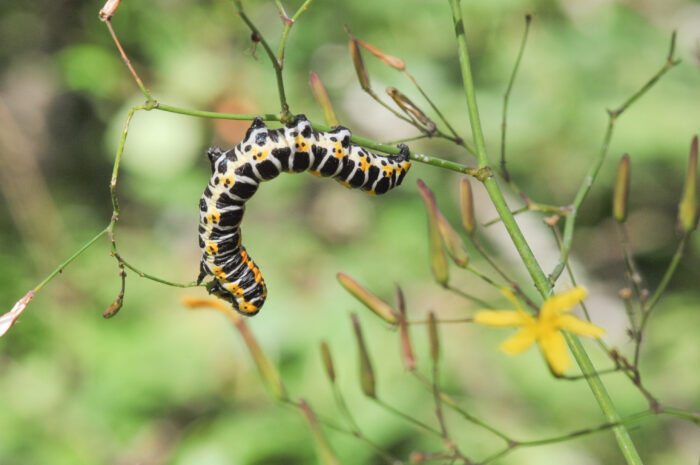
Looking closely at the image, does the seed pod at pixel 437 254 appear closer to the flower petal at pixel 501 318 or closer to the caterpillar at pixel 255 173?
the flower petal at pixel 501 318

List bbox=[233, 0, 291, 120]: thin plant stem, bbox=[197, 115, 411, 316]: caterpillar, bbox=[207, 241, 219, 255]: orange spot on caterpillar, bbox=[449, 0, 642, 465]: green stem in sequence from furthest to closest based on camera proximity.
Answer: bbox=[207, 241, 219, 255]: orange spot on caterpillar
bbox=[197, 115, 411, 316]: caterpillar
bbox=[449, 0, 642, 465]: green stem
bbox=[233, 0, 291, 120]: thin plant stem

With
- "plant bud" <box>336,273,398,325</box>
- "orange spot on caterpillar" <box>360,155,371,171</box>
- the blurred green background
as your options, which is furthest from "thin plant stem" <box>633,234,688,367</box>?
the blurred green background

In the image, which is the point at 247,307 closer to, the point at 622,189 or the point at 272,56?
the point at 272,56

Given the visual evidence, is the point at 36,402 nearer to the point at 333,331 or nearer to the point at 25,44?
the point at 333,331

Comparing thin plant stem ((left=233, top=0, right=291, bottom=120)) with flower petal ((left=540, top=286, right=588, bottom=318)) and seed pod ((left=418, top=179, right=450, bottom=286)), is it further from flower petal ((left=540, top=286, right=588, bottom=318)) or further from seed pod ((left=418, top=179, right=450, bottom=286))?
flower petal ((left=540, top=286, right=588, bottom=318))

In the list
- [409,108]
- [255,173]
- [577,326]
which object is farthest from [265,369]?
[577,326]

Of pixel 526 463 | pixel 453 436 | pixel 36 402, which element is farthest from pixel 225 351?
pixel 526 463
